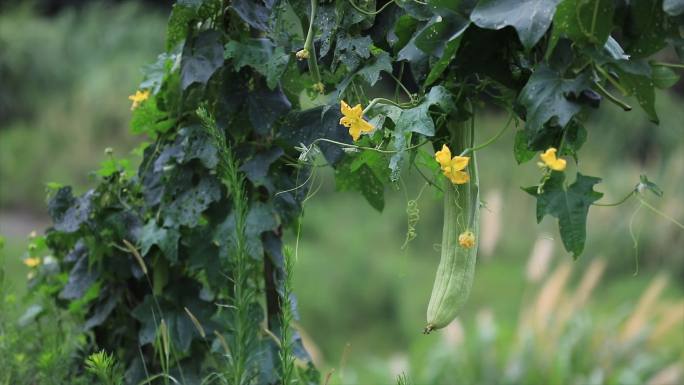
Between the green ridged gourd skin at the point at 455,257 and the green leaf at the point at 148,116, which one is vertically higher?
the green leaf at the point at 148,116

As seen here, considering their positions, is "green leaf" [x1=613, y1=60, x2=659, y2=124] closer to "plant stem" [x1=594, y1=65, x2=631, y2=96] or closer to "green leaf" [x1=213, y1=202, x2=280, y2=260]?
"plant stem" [x1=594, y1=65, x2=631, y2=96]

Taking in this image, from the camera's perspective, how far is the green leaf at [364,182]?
5.08ft

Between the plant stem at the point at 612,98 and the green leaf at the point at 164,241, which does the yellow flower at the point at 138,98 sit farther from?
the plant stem at the point at 612,98

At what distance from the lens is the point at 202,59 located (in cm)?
150

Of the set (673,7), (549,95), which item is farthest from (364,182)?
(673,7)

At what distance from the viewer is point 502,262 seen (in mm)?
6051

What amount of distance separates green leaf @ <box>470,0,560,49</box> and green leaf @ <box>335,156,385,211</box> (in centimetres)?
49

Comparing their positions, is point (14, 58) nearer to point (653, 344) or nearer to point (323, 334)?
point (323, 334)

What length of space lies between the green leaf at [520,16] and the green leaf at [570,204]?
0.20 meters

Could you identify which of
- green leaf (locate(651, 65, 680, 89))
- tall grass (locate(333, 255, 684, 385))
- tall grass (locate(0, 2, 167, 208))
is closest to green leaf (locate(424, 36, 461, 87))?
green leaf (locate(651, 65, 680, 89))

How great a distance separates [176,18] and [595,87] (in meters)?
0.78

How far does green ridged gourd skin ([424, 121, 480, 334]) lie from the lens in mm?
1235

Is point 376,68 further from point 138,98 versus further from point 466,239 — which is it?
point 138,98

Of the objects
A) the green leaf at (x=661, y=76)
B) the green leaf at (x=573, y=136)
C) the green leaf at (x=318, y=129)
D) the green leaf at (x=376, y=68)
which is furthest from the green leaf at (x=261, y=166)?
the green leaf at (x=661, y=76)
